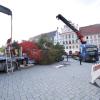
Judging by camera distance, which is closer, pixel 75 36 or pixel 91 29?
pixel 75 36

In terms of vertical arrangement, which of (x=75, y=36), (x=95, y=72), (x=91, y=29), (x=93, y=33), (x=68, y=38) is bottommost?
(x=95, y=72)

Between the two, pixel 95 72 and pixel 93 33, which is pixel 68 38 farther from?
pixel 95 72

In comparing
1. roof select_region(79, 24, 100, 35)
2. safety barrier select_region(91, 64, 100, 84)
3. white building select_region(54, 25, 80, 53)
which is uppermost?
roof select_region(79, 24, 100, 35)

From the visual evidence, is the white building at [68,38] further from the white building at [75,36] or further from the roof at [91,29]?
the roof at [91,29]

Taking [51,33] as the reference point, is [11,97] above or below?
below

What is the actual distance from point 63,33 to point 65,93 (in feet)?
288

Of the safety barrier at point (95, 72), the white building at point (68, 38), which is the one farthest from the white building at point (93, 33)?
Result: the safety barrier at point (95, 72)

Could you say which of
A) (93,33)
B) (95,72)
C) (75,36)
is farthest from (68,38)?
(95,72)

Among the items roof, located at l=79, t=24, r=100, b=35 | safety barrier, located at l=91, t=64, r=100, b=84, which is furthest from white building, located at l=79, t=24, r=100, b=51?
safety barrier, located at l=91, t=64, r=100, b=84

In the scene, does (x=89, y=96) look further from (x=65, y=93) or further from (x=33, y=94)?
(x=33, y=94)

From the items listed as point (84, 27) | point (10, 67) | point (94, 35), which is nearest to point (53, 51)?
point (10, 67)

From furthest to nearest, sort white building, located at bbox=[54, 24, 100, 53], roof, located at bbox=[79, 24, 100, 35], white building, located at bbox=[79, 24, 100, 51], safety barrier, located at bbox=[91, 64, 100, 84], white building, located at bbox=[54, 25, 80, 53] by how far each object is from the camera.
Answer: white building, located at bbox=[54, 25, 80, 53], roof, located at bbox=[79, 24, 100, 35], white building, located at bbox=[54, 24, 100, 53], white building, located at bbox=[79, 24, 100, 51], safety barrier, located at bbox=[91, 64, 100, 84]

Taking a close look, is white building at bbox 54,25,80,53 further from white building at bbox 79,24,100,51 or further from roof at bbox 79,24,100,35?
white building at bbox 79,24,100,51

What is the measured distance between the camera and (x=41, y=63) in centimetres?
3022
